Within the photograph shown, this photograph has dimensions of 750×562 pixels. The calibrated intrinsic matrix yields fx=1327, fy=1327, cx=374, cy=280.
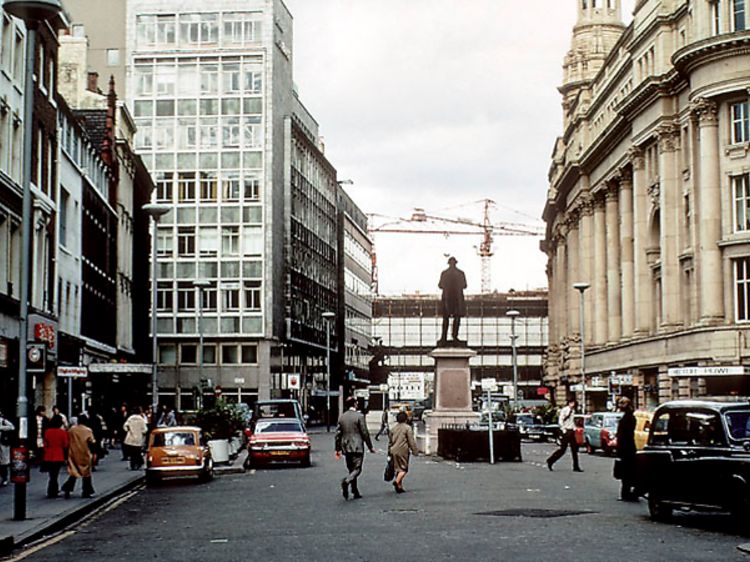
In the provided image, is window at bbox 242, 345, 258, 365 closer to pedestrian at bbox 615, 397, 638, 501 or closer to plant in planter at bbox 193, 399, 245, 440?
plant in planter at bbox 193, 399, 245, 440

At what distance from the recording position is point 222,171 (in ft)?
307

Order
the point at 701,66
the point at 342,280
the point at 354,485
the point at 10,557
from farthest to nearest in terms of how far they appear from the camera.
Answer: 1. the point at 342,280
2. the point at 701,66
3. the point at 354,485
4. the point at 10,557

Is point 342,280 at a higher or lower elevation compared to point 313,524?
higher

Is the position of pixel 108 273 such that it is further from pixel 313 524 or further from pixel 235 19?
pixel 313 524

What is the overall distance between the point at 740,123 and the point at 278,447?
1219 inches

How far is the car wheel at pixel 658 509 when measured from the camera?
60.7 feet

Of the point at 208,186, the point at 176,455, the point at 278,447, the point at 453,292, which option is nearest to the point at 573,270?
the point at 208,186

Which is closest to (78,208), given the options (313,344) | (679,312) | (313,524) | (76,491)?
(76,491)

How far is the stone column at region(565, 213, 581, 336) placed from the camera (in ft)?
337

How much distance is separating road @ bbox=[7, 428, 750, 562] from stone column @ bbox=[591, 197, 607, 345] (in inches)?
2471

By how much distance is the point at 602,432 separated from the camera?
46406 millimetres

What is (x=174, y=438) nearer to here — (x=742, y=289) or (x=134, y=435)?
(x=134, y=435)

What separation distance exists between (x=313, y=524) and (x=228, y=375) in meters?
73.0

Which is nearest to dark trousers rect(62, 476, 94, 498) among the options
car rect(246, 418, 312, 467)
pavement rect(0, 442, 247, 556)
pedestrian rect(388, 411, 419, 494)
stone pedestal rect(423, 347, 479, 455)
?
pavement rect(0, 442, 247, 556)
